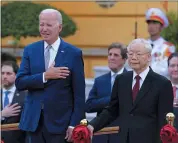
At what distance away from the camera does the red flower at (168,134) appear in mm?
6938

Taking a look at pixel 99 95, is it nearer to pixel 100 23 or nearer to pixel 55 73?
pixel 55 73

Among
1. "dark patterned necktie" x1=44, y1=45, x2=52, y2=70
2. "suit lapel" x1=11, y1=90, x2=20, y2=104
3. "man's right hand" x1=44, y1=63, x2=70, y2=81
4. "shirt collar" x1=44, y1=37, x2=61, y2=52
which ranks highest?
"shirt collar" x1=44, y1=37, x2=61, y2=52

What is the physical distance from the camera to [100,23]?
51.1 feet

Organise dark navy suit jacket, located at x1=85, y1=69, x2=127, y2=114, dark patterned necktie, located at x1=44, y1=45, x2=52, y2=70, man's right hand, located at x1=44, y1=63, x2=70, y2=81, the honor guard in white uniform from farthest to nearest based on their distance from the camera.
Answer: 1. the honor guard in white uniform
2. dark navy suit jacket, located at x1=85, y1=69, x2=127, y2=114
3. dark patterned necktie, located at x1=44, y1=45, x2=52, y2=70
4. man's right hand, located at x1=44, y1=63, x2=70, y2=81

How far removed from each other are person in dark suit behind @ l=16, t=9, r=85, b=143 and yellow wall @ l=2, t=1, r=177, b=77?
22.7 feet

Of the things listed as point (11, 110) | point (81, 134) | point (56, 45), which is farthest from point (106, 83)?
point (81, 134)

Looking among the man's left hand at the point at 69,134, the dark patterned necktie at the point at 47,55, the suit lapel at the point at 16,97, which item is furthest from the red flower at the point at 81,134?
the suit lapel at the point at 16,97

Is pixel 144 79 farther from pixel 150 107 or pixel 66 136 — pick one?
pixel 66 136

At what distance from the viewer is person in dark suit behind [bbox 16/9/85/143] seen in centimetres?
762

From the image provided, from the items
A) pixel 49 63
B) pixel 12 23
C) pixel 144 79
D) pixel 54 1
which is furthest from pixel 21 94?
pixel 54 1

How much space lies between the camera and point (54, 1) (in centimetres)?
1493

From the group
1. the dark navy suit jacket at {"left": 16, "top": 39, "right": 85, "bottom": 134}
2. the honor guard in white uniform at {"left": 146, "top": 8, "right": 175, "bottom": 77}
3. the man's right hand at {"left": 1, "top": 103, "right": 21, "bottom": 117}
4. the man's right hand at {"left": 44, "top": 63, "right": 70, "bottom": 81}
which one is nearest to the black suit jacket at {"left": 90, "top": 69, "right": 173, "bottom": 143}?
the dark navy suit jacket at {"left": 16, "top": 39, "right": 85, "bottom": 134}

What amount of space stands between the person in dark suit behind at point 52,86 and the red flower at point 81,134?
44 cm

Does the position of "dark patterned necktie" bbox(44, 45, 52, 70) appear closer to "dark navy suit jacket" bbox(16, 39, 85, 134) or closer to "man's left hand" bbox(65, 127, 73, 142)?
Result: "dark navy suit jacket" bbox(16, 39, 85, 134)
